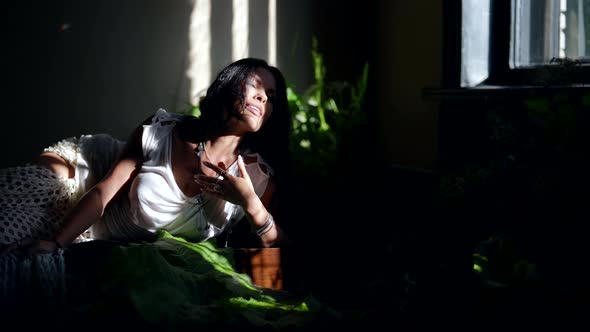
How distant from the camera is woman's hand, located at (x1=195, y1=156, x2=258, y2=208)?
2.01 metres

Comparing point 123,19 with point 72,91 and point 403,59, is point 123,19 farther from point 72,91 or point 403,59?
point 403,59

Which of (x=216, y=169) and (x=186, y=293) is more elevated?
(x=216, y=169)

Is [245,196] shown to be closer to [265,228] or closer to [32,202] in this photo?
[265,228]

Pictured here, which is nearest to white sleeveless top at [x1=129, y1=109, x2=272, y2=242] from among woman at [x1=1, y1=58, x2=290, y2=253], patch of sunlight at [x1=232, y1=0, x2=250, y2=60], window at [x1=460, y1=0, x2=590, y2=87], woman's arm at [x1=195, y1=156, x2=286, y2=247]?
woman at [x1=1, y1=58, x2=290, y2=253]

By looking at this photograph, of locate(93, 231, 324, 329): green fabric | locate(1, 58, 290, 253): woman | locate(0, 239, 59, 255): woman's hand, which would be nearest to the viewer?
locate(93, 231, 324, 329): green fabric

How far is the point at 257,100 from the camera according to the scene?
2143 mm

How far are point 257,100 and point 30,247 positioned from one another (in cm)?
80

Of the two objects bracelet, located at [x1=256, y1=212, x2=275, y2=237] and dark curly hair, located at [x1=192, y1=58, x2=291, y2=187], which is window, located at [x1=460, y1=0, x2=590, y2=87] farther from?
bracelet, located at [x1=256, y1=212, x2=275, y2=237]

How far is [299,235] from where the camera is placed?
228 cm

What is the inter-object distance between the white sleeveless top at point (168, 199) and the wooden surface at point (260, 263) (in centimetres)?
22

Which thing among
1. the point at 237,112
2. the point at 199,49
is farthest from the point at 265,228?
the point at 199,49

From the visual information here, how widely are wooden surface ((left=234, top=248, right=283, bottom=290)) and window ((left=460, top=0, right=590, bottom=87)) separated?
875mm

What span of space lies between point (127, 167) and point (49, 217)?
285 mm

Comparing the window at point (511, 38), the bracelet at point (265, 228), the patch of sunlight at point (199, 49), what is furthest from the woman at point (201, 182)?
the patch of sunlight at point (199, 49)
